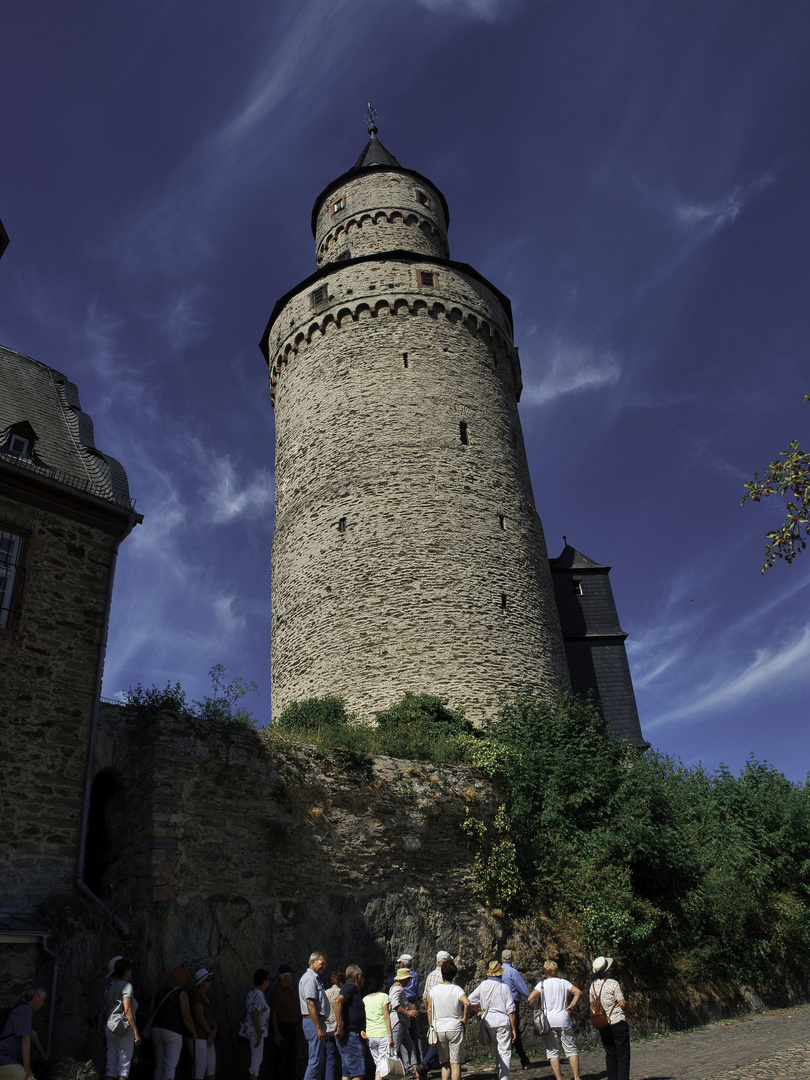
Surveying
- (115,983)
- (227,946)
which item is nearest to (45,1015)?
(115,983)

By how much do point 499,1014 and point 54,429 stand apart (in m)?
8.61

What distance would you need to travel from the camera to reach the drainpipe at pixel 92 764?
24.8 feet

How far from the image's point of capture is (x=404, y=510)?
688 inches

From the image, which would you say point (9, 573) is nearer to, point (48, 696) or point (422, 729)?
point (48, 696)

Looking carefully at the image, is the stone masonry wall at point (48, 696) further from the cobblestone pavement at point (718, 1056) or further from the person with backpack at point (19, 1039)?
the cobblestone pavement at point (718, 1056)

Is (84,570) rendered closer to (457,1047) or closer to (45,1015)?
(45,1015)

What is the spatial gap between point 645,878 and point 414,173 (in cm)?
2218

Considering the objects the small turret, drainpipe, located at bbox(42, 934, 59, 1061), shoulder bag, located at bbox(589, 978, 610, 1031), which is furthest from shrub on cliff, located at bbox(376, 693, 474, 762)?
the small turret

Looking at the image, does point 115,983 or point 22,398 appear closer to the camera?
point 115,983

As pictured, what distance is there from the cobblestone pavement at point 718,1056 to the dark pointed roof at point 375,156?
2511 centimetres

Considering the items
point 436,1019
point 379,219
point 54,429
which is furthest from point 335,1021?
point 379,219

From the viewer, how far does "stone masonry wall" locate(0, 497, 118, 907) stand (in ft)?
24.8

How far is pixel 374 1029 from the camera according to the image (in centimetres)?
698

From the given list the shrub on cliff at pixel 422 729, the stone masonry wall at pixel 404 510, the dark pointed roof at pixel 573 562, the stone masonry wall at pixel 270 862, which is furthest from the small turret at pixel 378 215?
the stone masonry wall at pixel 270 862
